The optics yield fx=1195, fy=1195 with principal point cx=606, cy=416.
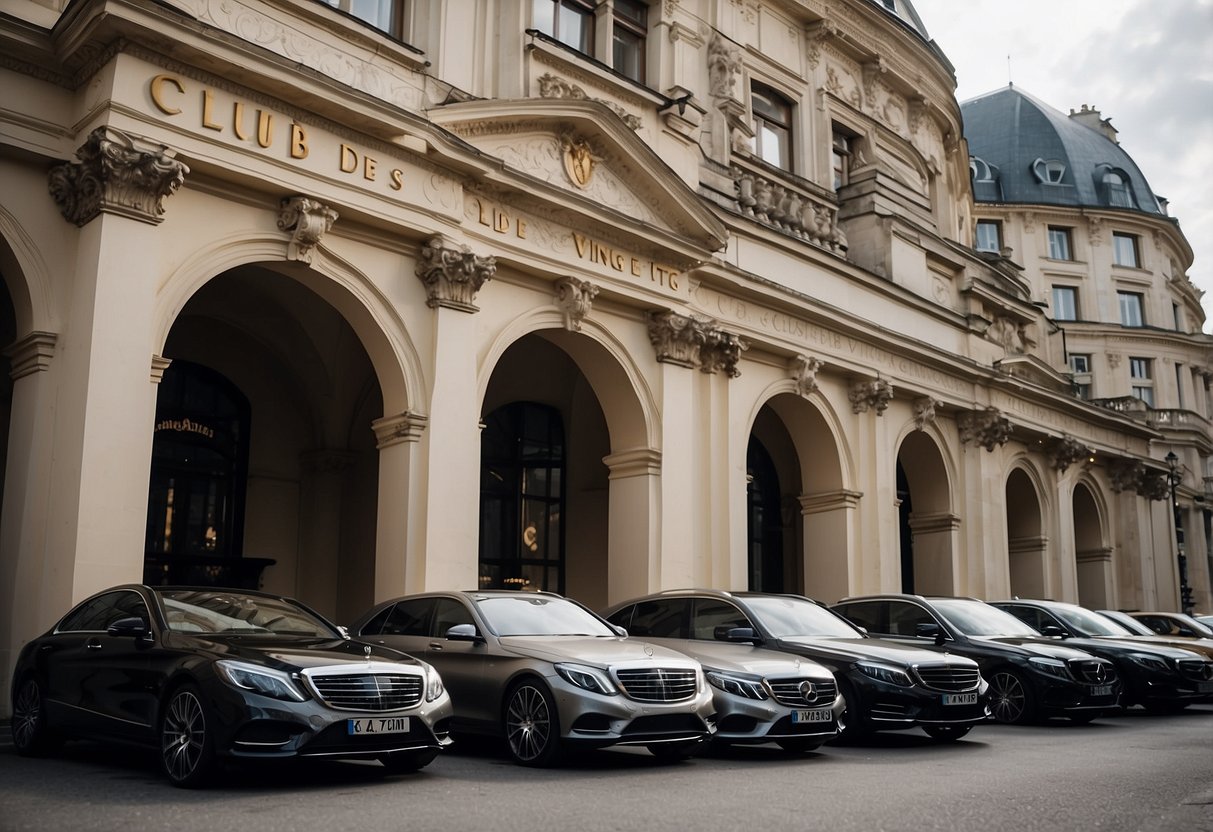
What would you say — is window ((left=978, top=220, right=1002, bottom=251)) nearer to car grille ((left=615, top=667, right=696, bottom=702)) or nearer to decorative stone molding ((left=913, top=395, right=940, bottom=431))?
decorative stone molding ((left=913, top=395, right=940, bottom=431))

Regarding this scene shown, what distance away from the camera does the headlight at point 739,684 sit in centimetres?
1073

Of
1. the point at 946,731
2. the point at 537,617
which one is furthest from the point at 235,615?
the point at 946,731

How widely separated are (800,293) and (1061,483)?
14.6m

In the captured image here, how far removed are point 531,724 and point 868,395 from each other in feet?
52.4

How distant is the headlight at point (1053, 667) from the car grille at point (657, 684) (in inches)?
239

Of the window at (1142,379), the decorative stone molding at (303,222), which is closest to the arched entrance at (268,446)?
the decorative stone molding at (303,222)

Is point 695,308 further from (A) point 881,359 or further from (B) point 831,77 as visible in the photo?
(B) point 831,77

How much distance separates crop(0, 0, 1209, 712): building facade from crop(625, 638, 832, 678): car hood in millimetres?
4875

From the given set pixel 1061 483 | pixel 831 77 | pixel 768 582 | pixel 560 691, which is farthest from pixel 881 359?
pixel 560 691

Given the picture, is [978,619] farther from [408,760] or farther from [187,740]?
[187,740]

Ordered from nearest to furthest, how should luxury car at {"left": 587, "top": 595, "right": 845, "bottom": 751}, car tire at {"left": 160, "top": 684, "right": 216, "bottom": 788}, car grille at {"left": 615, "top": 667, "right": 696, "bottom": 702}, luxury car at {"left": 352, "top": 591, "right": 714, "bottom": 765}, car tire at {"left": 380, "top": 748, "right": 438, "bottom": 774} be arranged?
car tire at {"left": 160, "top": 684, "right": 216, "bottom": 788}
car tire at {"left": 380, "top": 748, "right": 438, "bottom": 774}
luxury car at {"left": 352, "top": 591, "right": 714, "bottom": 765}
car grille at {"left": 615, "top": 667, "right": 696, "bottom": 702}
luxury car at {"left": 587, "top": 595, "right": 845, "bottom": 751}

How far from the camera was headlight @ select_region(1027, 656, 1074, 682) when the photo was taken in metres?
14.2

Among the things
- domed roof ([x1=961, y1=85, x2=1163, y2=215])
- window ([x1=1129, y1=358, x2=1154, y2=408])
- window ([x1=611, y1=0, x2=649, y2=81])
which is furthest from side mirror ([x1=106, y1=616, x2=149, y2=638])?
window ([x1=1129, y1=358, x2=1154, y2=408])

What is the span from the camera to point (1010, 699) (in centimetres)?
1462
